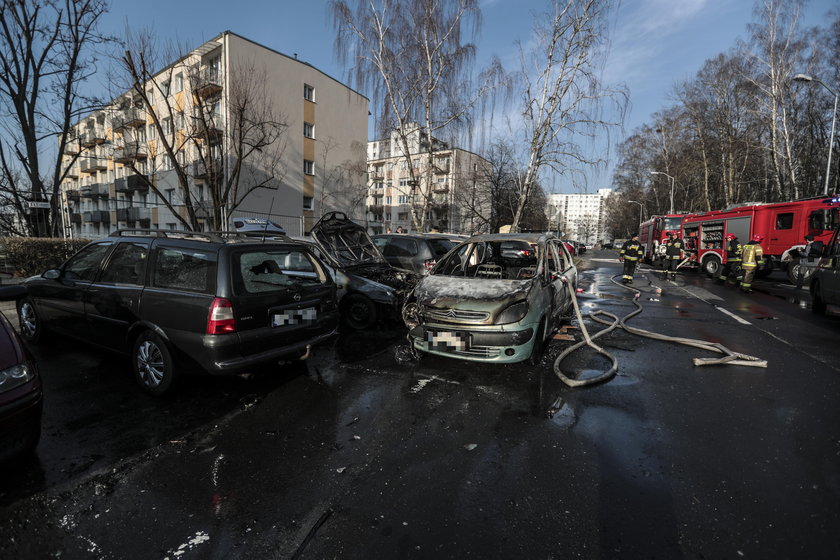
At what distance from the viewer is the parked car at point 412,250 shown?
920 cm

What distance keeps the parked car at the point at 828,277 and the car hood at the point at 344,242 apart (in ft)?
27.6

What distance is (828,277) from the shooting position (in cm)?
764

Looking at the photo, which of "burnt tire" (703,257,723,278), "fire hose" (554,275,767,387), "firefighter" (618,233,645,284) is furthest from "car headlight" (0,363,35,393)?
"burnt tire" (703,257,723,278)

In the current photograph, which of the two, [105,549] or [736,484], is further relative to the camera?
[736,484]

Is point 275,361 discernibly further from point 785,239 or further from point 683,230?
point 683,230

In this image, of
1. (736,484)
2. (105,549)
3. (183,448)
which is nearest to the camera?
(105,549)

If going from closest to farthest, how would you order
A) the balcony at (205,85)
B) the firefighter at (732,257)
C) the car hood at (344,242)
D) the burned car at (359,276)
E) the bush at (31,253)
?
the burned car at (359,276) < the car hood at (344,242) < the bush at (31,253) < the balcony at (205,85) < the firefighter at (732,257)

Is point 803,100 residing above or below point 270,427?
above

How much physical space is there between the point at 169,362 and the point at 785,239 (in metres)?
20.1

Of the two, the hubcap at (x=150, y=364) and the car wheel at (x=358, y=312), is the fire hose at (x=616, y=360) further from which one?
the hubcap at (x=150, y=364)

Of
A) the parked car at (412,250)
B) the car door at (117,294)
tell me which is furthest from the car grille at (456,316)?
the parked car at (412,250)

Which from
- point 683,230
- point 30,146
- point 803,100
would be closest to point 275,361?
point 30,146

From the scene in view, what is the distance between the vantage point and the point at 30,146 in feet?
49.1

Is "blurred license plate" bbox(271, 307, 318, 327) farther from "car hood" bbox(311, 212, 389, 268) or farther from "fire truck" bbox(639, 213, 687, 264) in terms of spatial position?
"fire truck" bbox(639, 213, 687, 264)
